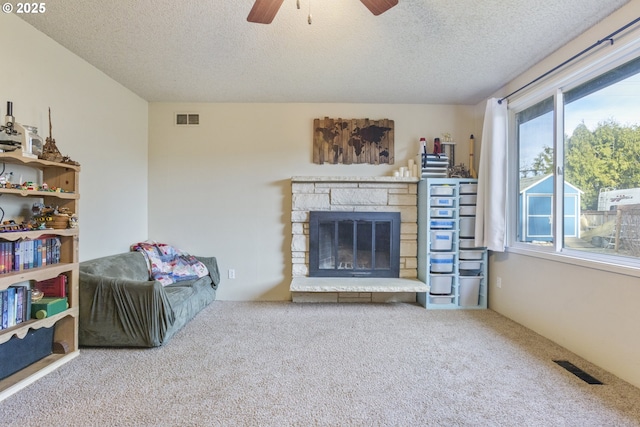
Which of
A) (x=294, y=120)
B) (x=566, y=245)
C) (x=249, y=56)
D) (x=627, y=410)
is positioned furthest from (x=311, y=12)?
(x=627, y=410)

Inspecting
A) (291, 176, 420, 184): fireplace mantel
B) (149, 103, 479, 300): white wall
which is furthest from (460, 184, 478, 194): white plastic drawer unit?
(149, 103, 479, 300): white wall

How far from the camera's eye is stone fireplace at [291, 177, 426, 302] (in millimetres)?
3594

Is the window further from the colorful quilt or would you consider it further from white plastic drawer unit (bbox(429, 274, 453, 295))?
the colorful quilt

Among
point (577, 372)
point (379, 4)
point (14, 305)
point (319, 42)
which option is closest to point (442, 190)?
point (577, 372)

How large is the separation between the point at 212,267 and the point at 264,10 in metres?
2.77

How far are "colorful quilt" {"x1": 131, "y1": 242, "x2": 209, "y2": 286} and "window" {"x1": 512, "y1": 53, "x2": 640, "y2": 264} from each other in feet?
11.3

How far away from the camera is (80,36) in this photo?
2307 mm

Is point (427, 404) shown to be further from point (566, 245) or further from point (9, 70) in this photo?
point (9, 70)

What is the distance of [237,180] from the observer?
3707 mm

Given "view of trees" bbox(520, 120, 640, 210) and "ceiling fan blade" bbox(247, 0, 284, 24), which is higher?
"ceiling fan blade" bbox(247, 0, 284, 24)

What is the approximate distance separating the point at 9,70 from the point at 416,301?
4.15m

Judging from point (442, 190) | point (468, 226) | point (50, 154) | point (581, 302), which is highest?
point (50, 154)

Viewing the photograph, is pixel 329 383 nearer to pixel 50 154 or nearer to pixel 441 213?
pixel 441 213

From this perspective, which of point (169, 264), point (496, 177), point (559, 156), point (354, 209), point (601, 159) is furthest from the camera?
point (354, 209)
